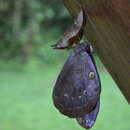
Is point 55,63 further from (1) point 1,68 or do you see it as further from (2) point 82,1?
(2) point 82,1

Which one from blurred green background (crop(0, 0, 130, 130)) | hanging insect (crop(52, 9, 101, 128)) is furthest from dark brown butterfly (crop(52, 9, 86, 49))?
blurred green background (crop(0, 0, 130, 130))

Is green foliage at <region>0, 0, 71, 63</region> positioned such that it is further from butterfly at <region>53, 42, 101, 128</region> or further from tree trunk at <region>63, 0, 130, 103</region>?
butterfly at <region>53, 42, 101, 128</region>

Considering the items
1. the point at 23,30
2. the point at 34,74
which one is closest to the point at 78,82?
the point at 34,74

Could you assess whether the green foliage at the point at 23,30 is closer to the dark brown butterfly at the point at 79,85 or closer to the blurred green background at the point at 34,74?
the blurred green background at the point at 34,74

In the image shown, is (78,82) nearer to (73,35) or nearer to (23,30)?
(73,35)

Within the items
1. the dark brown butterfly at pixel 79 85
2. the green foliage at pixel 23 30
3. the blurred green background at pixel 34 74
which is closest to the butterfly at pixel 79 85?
the dark brown butterfly at pixel 79 85

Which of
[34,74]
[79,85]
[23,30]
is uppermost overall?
[79,85]

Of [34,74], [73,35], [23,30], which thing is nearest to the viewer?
[73,35]
